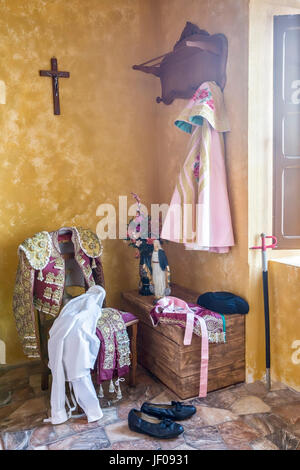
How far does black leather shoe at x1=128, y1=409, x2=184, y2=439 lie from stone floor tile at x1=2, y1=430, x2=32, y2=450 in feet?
1.87

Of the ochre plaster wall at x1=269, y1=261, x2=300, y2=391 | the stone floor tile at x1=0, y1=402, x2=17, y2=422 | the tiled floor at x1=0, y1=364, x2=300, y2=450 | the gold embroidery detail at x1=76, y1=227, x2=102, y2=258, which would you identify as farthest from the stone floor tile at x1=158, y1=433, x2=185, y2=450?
the gold embroidery detail at x1=76, y1=227, x2=102, y2=258

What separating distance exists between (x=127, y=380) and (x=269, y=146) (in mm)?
1864

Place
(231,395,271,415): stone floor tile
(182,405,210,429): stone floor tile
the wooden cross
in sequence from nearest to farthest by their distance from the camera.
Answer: (182,405,210,429): stone floor tile → (231,395,271,415): stone floor tile → the wooden cross

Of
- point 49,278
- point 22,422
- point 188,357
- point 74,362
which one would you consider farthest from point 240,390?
point 49,278

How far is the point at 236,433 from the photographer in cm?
212

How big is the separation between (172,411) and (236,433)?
0.38 m

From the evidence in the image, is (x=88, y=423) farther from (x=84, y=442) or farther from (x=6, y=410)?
(x=6, y=410)

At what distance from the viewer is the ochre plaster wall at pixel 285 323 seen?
95.5 inches

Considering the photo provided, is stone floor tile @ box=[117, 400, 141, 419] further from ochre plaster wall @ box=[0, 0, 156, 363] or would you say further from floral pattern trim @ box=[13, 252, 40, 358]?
ochre plaster wall @ box=[0, 0, 156, 363]

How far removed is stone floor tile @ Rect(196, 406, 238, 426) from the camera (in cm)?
224

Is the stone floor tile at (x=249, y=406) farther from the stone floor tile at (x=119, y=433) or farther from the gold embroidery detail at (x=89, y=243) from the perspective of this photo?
the gold embroidery detail at (x=89, y=243)

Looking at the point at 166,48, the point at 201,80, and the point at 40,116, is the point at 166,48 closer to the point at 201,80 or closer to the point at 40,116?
the point at 201,80

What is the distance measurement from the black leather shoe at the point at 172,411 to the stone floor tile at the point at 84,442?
0.29 m

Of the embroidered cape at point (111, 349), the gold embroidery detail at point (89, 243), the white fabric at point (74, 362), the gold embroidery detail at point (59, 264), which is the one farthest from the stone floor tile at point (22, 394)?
the gold embroidery detail at point (89, 243)
